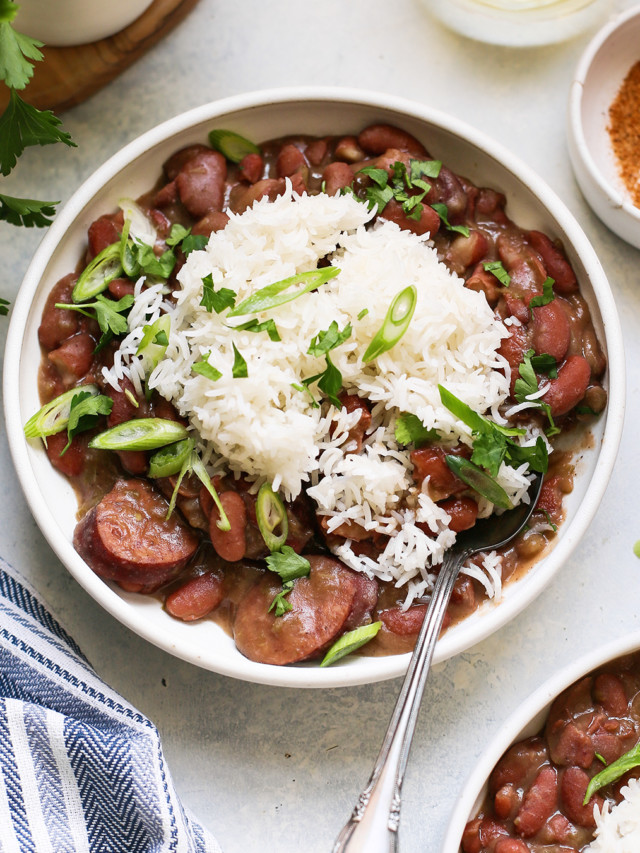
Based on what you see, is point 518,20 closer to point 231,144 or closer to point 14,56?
point 231,144

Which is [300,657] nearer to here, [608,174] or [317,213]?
[317,213]

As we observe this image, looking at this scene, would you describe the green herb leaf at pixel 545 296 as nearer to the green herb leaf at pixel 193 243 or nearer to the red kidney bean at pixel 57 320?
the green herb leaf at pixel 193 243

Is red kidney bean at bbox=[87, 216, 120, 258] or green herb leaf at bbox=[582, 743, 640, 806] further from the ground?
red kidney bean at bbox=[87, 216, 120, 258]

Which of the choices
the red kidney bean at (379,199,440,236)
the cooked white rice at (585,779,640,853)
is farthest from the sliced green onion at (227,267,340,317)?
the cooked white rice at (585,779,640,853)

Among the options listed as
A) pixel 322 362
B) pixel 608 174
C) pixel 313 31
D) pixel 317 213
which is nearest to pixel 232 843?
pixel 322 362

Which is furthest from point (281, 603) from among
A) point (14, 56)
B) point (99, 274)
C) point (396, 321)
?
point (14, 56)

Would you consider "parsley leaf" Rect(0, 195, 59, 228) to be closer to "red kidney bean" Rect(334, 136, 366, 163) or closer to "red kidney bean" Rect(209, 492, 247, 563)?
"red kidney bean" Rect(334, 136, 366, 163)
